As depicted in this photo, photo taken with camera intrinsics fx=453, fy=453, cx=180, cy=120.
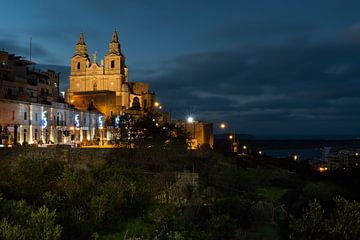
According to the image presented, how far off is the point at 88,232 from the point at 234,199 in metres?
9.67

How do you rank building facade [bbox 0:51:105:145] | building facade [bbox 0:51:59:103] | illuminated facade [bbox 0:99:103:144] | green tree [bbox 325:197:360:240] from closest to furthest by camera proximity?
green tree [bbox 325:197:360:240]
illuminated facade [bbox 0:99:103:144]
building facade [bbox 0:51:105:145]
building facade [bbox 0:51:59:103]

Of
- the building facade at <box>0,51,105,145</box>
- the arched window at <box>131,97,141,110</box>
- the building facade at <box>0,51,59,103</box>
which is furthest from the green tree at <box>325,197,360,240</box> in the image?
the arched window at <box>131,97,141,110</box>

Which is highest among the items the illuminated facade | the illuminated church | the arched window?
the illuminated church

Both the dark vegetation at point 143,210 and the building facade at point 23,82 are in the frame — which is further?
the building facade at point 23,82

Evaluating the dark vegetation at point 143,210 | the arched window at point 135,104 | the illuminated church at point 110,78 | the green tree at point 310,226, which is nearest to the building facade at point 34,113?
the dark vegetation at point 143,210

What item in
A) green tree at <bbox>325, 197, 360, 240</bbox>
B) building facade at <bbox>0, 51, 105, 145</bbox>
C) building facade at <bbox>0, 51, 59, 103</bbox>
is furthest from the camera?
building facade at <bbox>0, 51, 59, 103</bbox>

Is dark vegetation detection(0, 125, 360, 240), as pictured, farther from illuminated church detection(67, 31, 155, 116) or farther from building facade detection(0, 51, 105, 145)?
illuminated church detection(67, 31, 155, 116)

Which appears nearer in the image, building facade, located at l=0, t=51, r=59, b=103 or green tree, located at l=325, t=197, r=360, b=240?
green tree, located at l=325, t=197, r=360, b=240

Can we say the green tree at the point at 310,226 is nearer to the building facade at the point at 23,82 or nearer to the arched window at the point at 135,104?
the building facade at the point at 23,82

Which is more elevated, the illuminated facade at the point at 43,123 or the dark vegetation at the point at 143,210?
the illuminated facade at the point at 43,123

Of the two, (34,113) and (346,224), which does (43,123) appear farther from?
(346,224)

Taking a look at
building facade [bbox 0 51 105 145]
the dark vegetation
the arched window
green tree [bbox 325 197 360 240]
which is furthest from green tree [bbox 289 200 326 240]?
the arched window

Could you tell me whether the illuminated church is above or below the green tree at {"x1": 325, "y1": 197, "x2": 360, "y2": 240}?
above

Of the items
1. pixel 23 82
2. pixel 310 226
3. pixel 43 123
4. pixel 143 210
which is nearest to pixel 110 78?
pixel 23 82
